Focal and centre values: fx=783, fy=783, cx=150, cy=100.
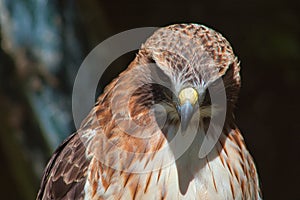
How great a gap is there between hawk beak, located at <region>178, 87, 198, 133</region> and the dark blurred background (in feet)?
7.88

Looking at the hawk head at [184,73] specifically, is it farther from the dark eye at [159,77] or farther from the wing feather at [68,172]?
the wing feather at [68,172]

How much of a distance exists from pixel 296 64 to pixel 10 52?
2.56m

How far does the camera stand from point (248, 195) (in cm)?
389

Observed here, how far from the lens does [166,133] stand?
143 inches

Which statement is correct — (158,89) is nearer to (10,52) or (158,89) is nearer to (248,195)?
(248,195)

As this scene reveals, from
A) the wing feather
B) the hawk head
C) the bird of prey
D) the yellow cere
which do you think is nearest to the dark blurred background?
the wing feather

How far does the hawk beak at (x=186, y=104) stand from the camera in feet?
10.7

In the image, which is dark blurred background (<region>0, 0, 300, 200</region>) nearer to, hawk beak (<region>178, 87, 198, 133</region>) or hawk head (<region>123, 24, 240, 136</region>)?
hawk head (<region>123, 24, 240, 136</region>)

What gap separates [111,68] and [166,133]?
269cm

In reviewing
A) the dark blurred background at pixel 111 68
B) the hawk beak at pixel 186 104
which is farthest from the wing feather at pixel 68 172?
the dark blurred background at pixel 111 68

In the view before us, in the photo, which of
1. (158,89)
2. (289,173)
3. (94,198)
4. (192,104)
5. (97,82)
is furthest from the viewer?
(289,173)

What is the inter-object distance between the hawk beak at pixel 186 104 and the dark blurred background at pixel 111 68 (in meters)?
2.40

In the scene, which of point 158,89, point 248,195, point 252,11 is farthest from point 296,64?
point 158,89

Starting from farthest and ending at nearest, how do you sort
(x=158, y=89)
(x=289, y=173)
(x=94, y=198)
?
(x=289, y=173) → (x=94, y=198) → (x=158, y=89)
